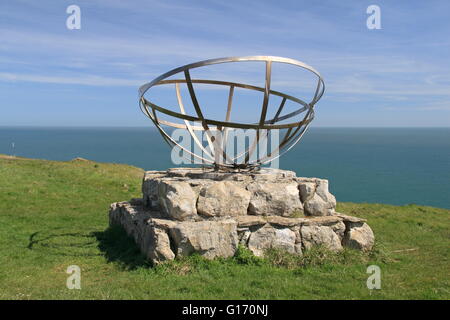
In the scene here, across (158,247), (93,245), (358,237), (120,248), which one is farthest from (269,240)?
(93,245)

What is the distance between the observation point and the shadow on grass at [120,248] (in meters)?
6.97

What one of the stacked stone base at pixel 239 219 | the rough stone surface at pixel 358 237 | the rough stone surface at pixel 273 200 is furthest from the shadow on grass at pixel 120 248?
the rough stone surface at pixel 358 237

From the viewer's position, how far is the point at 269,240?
7.16 meters

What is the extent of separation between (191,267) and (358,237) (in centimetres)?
346

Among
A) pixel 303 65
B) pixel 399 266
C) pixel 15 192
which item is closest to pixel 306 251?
pixel 399 266

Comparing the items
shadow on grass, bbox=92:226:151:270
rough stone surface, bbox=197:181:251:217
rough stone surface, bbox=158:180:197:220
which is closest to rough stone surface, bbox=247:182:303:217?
rough stone surface, bbox=197:181:251:217

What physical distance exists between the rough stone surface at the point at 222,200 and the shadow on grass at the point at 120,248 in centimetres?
146

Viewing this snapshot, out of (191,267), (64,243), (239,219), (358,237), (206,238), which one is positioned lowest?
(64,243)

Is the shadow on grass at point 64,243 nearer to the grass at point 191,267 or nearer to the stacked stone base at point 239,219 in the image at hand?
the grass at point 191,267

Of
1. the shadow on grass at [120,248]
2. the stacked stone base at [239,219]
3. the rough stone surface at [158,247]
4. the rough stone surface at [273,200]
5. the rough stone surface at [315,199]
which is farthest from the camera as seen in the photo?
the rough stone surface at [315,199]

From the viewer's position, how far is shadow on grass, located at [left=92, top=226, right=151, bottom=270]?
697cm

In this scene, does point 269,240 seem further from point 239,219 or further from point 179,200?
point 179,200

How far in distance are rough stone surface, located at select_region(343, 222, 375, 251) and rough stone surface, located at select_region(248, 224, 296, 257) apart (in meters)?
1.26
